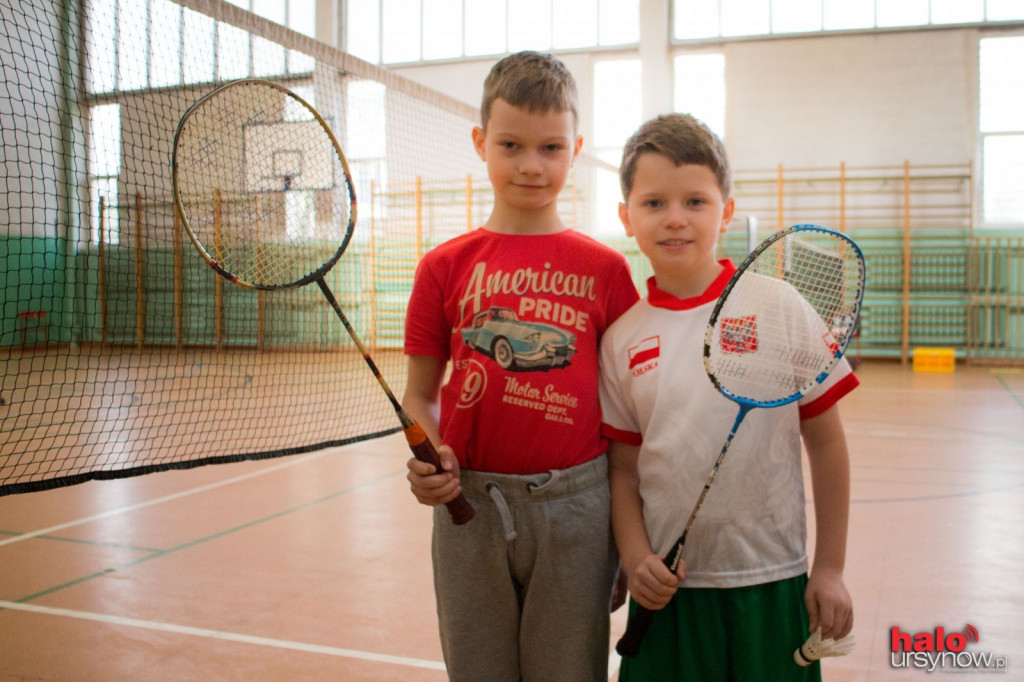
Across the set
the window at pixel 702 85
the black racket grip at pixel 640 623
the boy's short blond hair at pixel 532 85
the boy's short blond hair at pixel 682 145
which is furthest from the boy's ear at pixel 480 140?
the window at pixel 702 85

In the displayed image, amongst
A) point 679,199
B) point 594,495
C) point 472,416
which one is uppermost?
point 679,199

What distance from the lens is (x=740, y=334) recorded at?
1498mm

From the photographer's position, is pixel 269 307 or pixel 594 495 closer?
pixel 594 495

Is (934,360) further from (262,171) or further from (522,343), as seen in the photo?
(522,343)

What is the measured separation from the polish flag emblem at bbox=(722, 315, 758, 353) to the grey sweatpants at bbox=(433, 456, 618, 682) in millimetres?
333

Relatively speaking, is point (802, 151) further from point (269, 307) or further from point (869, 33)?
point (269, 307)

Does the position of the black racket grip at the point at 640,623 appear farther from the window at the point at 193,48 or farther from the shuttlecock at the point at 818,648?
the window at the point at 193,48

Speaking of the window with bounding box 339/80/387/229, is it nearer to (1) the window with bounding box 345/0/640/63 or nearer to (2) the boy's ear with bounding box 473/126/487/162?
(1) the window with bounding box 345/0/640/63

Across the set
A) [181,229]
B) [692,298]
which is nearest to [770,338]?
[692,298]

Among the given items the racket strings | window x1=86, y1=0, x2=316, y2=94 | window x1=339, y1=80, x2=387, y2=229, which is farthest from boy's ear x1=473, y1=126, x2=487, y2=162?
window x1=86, y1=0, x2=316, y2=94

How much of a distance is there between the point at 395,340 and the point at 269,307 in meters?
2.27

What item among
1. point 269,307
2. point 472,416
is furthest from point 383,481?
point 269,307

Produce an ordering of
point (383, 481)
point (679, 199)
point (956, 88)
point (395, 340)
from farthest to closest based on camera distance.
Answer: point (395, 340)
point (956, 88)
point (383, 481)
point (679, 199)

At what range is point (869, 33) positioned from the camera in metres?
12.3
